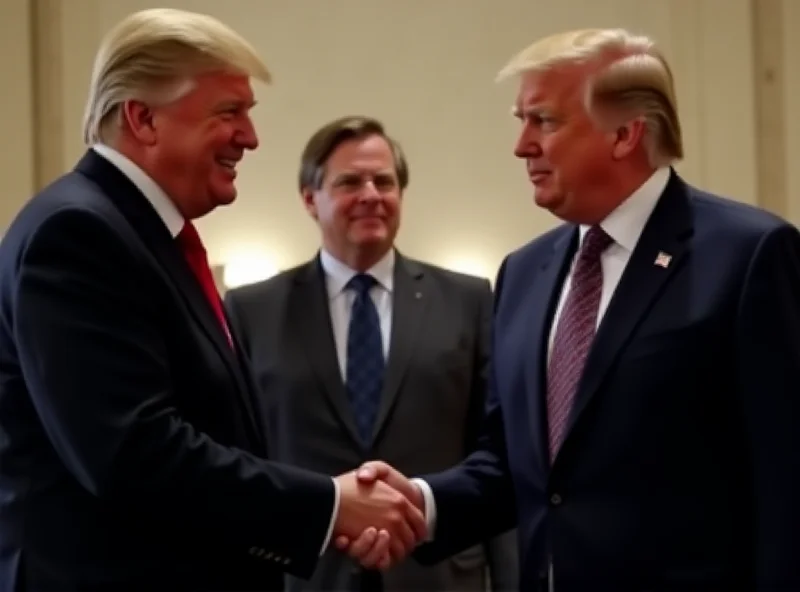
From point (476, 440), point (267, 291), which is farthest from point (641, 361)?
point (267, 291)

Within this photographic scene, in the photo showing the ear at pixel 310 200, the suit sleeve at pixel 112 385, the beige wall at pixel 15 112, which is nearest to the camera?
the suit sleeve at pixel 112 385

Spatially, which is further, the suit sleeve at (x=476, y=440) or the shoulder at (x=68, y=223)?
the suit sleeve at (x=476, y=440)

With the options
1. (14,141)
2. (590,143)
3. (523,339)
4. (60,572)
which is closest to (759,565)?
(523,339)

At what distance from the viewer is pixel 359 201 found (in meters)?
3.74

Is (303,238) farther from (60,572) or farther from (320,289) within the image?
(60,572)

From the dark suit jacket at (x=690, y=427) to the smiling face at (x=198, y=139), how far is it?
0.73 metres

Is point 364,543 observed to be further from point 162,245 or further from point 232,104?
point 232,104

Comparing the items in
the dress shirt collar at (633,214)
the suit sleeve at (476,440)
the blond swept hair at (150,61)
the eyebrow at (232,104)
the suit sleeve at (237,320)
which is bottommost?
the suit sleeve at (476,440)

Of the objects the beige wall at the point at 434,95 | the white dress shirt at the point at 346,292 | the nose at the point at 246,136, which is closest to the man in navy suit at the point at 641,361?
the nose at the point at 246,136

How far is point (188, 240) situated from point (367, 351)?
124 cm

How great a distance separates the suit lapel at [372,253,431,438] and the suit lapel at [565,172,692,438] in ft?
3.92

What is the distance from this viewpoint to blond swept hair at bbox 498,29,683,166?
2.47 meters

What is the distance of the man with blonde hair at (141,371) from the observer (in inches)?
82.2

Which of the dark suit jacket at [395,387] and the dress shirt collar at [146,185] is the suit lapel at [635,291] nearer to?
the dress shirt collar at [146,185]
